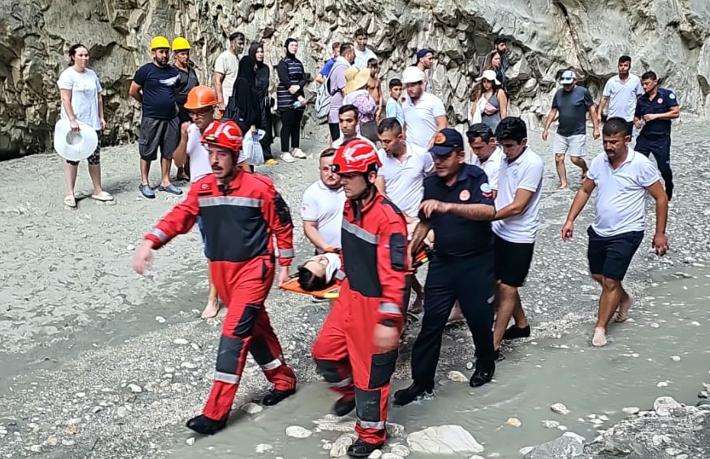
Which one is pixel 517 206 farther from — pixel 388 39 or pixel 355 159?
pixel 388 39

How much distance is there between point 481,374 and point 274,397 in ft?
4.76

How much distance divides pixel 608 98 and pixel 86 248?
26.4 ft

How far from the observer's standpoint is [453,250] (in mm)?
4648

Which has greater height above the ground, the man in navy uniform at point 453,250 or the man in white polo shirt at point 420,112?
the man in white polo shirt at point 420,112

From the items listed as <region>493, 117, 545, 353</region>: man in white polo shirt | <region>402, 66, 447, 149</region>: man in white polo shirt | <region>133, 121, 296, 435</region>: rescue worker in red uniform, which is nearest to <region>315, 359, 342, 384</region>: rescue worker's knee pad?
<region>133, 121, 296, 435</region>: rescue worker in red uniform

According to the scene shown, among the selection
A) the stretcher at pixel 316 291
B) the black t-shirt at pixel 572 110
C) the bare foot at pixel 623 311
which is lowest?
the bare foot at pixel 623 311

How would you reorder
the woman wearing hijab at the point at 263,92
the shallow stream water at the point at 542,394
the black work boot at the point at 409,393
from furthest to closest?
the woman wearing hijab at the point at 263,92 → the black work boot at the point at 409,393 → the shallow stream water at the point at 542,394

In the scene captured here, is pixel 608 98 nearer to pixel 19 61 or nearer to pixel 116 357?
pixel 116 357

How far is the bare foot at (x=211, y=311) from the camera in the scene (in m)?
6.13

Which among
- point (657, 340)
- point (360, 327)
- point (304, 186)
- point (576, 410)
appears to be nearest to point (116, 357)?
point (360, 327)

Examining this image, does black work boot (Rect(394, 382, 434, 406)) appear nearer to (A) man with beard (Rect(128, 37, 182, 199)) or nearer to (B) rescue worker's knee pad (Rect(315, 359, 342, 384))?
(B) rescue worker's knee pad (Rect(315, 359, 342, 384))

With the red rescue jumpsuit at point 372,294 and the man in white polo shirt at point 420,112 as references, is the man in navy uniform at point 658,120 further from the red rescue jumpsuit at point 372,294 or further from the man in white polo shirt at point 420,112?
the red rescue jumpsuit at point 372,294

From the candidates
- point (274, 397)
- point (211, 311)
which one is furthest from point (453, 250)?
point (211, 311)

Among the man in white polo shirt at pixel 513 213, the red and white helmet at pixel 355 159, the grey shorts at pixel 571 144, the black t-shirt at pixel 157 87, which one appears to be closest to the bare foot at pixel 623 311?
the man in white polo shirt at pixel 513 213
